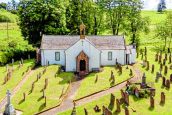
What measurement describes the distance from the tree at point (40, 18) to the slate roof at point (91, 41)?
1248 cm

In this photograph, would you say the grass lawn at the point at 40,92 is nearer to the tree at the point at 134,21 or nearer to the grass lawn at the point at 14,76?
the grass lawn at the point at 14,76

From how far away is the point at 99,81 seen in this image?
5603cm

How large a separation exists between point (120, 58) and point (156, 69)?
22.0 feet

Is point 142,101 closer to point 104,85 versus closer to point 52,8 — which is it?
point 104,85

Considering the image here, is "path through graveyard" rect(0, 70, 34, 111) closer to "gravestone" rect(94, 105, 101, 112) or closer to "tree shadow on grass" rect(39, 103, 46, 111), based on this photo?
"tree shadow on grass" rect(39, 103, 46, 111)

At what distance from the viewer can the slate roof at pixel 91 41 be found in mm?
Answer: 65938

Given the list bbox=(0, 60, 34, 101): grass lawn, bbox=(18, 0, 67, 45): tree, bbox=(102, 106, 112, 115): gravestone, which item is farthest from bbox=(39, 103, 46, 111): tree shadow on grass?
bbox=(18, 0, 67, 45): tree

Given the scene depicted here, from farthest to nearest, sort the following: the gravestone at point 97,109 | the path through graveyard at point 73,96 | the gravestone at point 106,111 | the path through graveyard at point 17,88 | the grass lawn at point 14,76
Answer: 1. the grass lawn at point 14,76
2. the path through graveyard at point 17,88
3. the path through graveyard at point 73,96
4. the gravestone at point 97,109
5. the gravestone at point 106,111

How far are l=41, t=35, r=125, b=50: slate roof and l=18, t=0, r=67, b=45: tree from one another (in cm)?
1248

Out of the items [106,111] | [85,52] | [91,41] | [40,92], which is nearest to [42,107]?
[40,92]

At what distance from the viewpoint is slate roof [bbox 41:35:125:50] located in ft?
216

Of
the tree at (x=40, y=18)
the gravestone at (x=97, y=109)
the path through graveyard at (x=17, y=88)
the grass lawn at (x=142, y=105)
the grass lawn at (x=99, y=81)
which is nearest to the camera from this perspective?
the grass lawn at (x=142, y=105)

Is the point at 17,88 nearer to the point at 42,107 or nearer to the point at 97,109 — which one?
the point at 42,107

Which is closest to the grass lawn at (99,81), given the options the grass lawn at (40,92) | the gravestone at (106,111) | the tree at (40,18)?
the grass lawn at (40,92)
